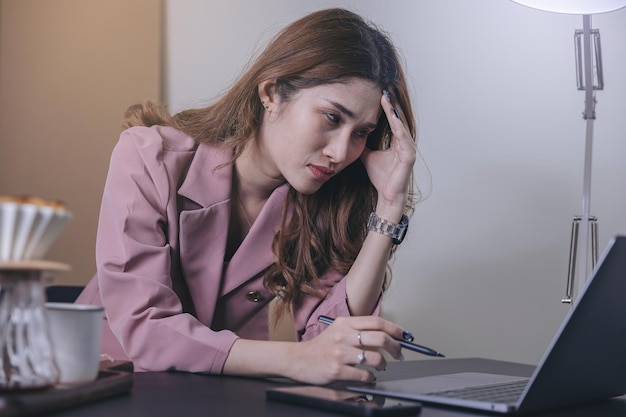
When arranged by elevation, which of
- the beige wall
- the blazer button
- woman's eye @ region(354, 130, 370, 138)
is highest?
the beige wall

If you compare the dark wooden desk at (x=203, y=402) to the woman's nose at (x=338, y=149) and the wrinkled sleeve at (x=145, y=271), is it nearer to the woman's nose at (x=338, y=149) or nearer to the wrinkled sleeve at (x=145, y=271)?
the wrinkled sleeve at (x=145, y=271)

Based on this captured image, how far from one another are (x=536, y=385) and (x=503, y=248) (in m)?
1.55

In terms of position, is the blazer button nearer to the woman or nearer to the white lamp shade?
the woman

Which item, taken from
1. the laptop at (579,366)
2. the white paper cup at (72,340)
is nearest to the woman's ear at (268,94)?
the laptop at (579,366)

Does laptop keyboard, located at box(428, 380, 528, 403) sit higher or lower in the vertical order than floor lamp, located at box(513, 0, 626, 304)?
lower

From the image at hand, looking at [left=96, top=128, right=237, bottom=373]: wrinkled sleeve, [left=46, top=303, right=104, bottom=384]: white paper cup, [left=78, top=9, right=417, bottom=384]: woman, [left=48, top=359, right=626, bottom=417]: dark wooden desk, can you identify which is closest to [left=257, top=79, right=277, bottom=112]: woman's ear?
[left=78, top=9, right=417, bottom=384]: woman

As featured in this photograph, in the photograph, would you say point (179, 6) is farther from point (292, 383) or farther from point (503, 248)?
point (292, 383)

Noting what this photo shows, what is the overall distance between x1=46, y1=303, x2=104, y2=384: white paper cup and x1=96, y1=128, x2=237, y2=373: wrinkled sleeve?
35 centimetres

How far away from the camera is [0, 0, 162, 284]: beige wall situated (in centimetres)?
260

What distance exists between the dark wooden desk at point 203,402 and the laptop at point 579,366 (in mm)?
21

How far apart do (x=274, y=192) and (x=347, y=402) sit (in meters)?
0.90

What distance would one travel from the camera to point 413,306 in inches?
95.3

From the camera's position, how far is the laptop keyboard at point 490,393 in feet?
2.91

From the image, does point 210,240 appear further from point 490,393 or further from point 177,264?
point 490,393
